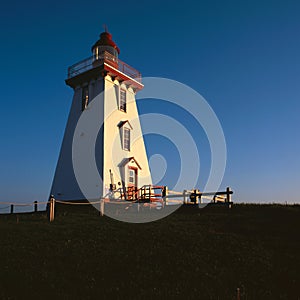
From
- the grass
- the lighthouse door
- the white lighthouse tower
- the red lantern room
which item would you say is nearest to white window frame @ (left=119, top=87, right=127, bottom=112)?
the white lighthouse tower

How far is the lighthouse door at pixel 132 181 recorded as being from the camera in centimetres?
2643

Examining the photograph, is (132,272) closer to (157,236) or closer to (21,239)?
(157,236)

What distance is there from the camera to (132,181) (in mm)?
28047

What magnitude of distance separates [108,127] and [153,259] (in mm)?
16231

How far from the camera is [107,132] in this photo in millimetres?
26641

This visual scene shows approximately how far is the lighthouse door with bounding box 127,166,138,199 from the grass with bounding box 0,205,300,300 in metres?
8.62

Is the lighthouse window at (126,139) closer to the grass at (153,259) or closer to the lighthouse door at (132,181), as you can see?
the lighthouse door at (132,181)

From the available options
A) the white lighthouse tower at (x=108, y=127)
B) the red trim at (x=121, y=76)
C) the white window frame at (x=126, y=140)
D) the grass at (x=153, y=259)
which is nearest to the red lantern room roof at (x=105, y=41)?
the white lighthouse tower at (x=108, y=127)

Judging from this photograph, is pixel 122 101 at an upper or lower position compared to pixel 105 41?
lower

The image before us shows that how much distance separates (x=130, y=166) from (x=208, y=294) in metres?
18.8

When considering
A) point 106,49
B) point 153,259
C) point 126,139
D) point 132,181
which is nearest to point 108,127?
point 126,139

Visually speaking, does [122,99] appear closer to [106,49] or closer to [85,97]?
[85,97]

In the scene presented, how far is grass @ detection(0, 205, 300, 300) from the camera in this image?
9711 mm

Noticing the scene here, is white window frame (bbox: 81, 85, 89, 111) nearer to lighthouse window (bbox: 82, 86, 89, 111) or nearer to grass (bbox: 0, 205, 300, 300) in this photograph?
lighthouse window (bbox: 82, 86, 89, 111)
